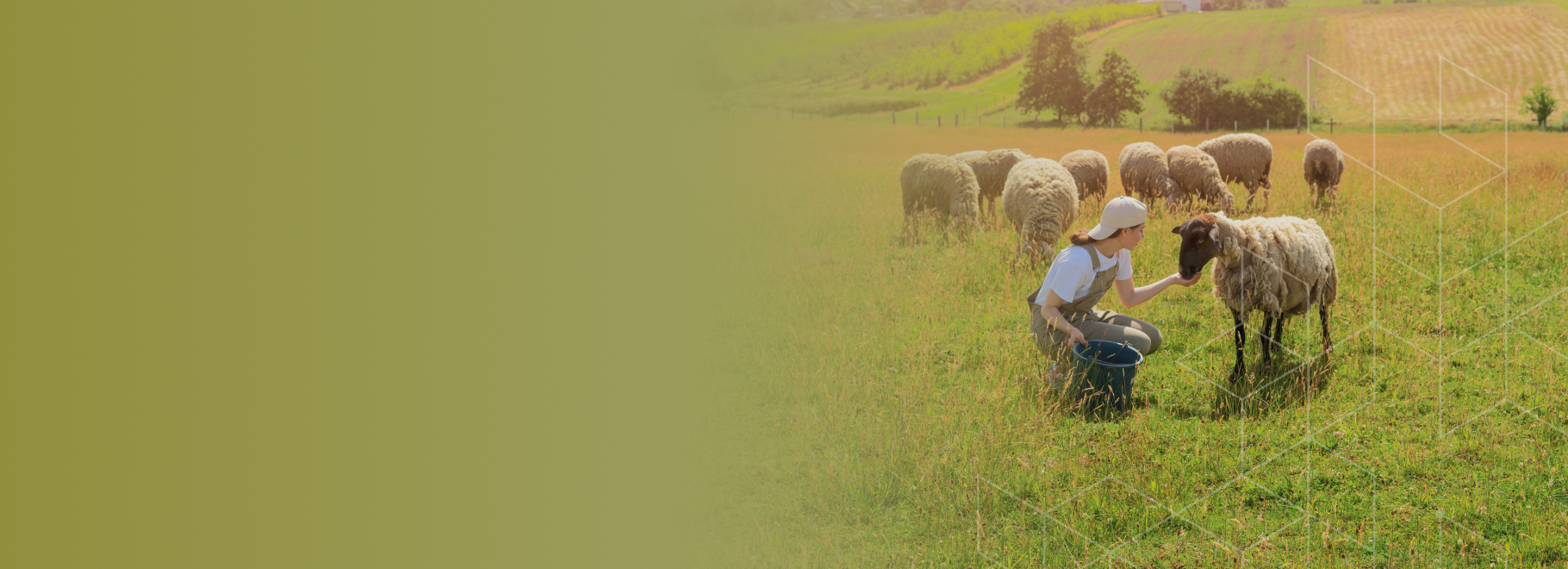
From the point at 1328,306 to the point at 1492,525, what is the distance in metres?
3.57

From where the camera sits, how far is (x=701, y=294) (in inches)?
317

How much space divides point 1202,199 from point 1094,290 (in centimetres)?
808

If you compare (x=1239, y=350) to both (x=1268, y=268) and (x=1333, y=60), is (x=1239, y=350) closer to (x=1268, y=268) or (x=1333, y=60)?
(x=1268, y=268)

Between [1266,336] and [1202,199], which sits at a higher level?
[1202,199]

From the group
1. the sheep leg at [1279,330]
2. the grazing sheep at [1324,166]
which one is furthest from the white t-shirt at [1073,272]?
the grazing sheep at [1324,166]

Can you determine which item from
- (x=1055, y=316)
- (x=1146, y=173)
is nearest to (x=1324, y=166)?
(x=1146, y=173)

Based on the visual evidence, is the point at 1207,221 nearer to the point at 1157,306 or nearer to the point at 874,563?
the point at 1157,306

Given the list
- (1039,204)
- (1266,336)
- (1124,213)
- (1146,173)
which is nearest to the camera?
(1124,213)

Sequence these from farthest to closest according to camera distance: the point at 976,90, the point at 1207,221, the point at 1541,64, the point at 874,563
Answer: the point at 976,90, the point at 1541,64, the point at 1207,221, the point at 874,563

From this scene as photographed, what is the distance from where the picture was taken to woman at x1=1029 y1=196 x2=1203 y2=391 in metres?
5.53

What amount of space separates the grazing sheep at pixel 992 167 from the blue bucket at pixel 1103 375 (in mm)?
7875

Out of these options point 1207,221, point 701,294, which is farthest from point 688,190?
point 701,294

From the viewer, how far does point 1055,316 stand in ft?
18.5

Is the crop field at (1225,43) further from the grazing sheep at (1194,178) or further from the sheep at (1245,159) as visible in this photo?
the grazing sheep at (1194,178)
